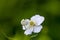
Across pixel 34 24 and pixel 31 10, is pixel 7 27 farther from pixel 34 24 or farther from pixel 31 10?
pixel 34 24

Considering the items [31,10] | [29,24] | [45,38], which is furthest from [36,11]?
[29,24]

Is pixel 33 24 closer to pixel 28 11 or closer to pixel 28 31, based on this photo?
pixel 28 31

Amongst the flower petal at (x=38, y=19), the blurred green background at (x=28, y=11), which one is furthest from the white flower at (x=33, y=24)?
the blurred green background at (x=28, y=11)

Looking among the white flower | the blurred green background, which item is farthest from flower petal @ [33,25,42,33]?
the blurred green background

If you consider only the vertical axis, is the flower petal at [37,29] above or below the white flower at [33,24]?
below

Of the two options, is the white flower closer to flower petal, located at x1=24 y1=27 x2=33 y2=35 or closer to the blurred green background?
flower petal, located at x1=24 y1=27 x2=33 y2=35

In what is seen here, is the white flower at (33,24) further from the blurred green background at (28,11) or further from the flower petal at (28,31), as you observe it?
the blurred green background at (28,11)

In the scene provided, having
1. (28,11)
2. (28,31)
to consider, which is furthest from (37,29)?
(28,11)

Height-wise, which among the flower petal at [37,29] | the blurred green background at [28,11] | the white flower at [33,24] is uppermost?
the blurred green background at [28,11]
